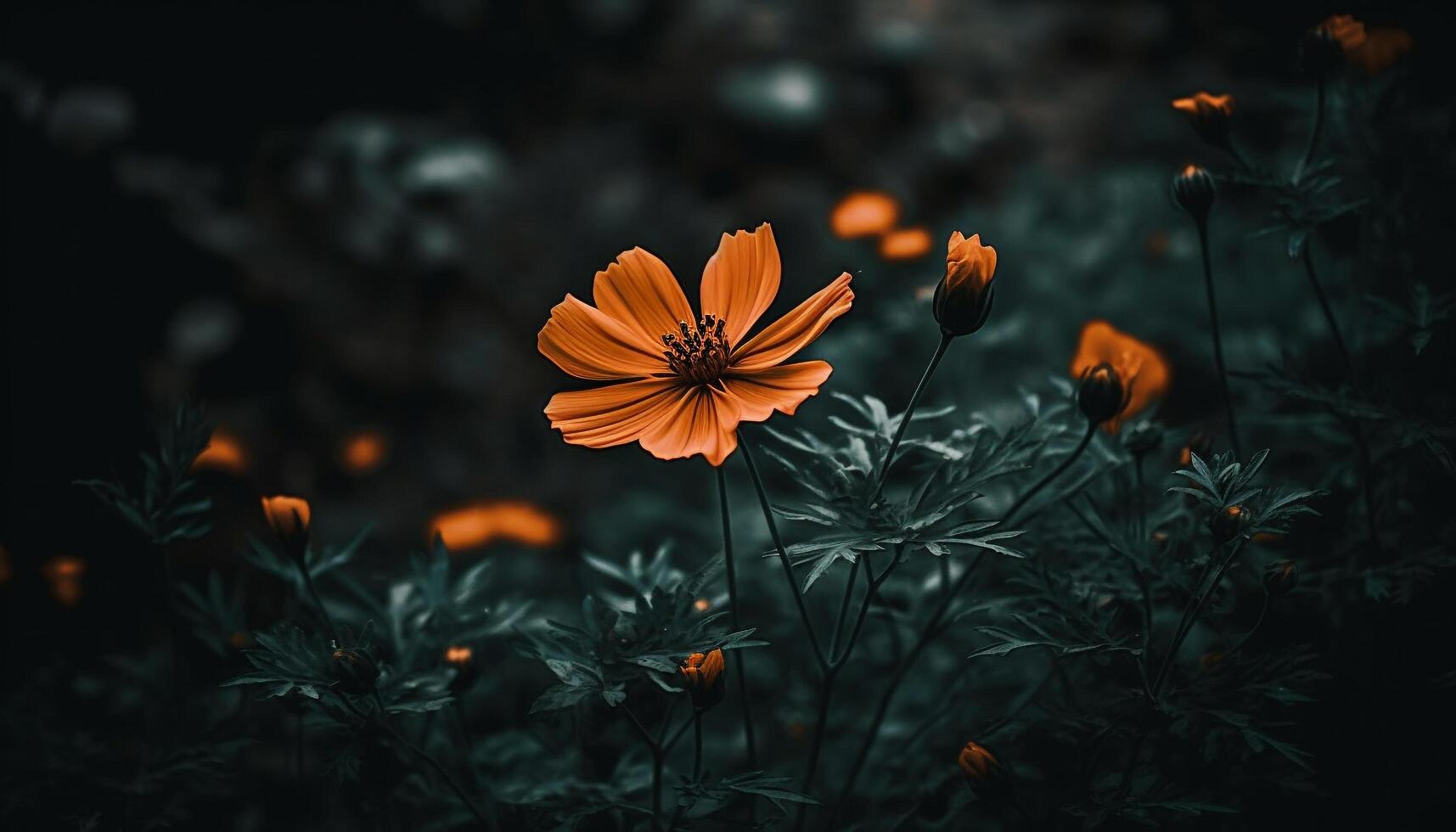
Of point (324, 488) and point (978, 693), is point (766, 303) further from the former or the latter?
point (324, 488)

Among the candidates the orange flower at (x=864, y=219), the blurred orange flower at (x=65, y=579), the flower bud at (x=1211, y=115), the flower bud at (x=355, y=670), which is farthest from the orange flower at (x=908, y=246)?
the blurred orange flower at (x=65, y=579)

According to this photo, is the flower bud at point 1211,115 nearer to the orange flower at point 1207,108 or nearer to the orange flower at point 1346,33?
the orange flower at point 1207,108

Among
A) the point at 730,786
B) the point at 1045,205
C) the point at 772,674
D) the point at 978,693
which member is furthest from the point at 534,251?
the point at 730,786

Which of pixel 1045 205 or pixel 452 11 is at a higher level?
pixel 452 11

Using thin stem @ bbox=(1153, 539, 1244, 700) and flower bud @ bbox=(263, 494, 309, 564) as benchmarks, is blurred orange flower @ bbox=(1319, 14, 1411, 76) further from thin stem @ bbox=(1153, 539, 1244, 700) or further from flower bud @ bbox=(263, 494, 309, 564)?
flower bud @ bbox=(263, 494, 309, 564)

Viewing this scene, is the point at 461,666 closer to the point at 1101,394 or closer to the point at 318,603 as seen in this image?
the point at 318,603

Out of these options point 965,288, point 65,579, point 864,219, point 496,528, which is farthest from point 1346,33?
point 65,579

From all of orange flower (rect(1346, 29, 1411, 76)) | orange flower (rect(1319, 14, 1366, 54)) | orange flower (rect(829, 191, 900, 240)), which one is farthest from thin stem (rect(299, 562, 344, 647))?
orange flower (rect(1346, 29, 1411, 76))
